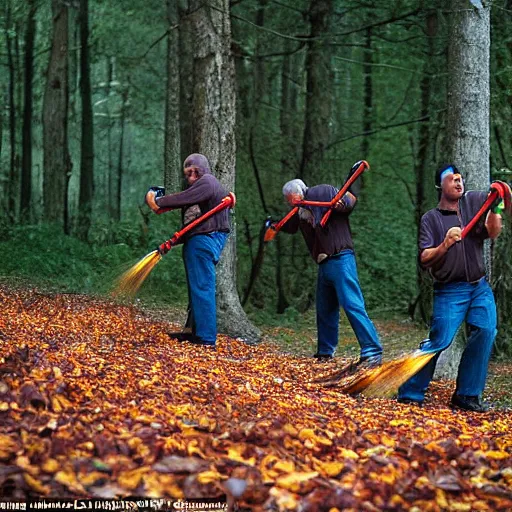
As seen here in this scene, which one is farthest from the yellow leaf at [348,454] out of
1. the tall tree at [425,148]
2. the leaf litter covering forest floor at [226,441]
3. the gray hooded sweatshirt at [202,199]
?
the tall tree at [425,148]

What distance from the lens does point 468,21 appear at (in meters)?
8.25

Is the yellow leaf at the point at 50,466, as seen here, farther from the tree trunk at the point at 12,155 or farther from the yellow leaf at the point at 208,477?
the tree trunk at the point at 12,155

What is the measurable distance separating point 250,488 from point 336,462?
0.65 metres

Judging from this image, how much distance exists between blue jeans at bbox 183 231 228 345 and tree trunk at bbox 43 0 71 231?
9.83m

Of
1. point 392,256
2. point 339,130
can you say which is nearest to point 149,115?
point 339,130

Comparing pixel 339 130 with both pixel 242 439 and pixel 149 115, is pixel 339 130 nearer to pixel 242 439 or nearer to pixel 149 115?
pixel 149 115

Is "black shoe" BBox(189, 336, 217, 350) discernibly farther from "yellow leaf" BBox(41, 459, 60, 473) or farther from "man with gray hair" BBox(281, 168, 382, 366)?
"yellow leaf" BBox(41, 459, 60, 473)

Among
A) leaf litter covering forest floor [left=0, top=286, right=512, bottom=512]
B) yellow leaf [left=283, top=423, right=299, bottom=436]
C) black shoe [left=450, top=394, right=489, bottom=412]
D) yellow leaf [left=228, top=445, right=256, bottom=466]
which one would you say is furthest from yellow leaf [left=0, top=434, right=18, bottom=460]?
black shoe [left=450, top=394, right=489, bottom=412]

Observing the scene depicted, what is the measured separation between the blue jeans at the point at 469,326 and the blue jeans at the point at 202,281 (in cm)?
275

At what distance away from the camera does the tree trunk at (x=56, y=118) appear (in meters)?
18.2

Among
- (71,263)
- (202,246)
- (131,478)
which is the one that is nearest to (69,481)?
(131,478)

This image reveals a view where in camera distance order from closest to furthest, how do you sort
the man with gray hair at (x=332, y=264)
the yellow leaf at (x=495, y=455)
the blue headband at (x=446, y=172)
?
the yellow leaf at (x=495, y=455) → the blue headband at (x=446, y=172) → the man with gray hair at (x=332, y=264)

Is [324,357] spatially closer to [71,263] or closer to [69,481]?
[69,481]

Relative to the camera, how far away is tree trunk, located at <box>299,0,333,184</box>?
14.7 meters
